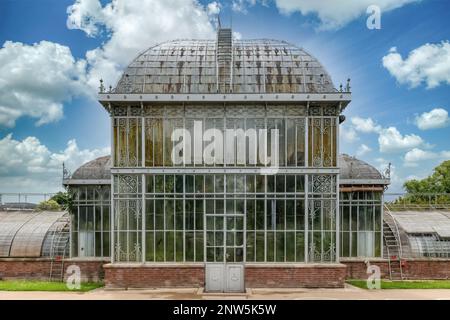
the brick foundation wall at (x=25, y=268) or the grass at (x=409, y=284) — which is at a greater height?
the brick foundation wall at (x=25, y=268)

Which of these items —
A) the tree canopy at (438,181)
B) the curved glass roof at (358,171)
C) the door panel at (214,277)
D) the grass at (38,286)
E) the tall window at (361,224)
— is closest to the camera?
the door panel at (214,277)

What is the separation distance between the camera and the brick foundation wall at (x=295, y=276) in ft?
68.2

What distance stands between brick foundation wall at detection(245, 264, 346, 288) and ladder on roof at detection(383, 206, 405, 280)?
17.6 ft

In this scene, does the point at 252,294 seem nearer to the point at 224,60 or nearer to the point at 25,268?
the point at 224,60

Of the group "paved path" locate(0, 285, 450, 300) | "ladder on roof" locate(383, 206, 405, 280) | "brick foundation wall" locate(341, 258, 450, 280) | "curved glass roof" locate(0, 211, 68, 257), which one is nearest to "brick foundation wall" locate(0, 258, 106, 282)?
"curved glass roof" locate(0, 211, 68, 257)

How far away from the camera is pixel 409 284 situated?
2277cm

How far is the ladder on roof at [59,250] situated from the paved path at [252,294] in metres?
4.10

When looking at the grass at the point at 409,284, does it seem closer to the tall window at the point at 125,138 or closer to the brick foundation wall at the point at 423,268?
the brick foundation wall at the point at 423,268

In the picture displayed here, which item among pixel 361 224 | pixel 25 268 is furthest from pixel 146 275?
pixel 361 224

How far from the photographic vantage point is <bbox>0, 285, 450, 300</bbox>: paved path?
18812 millimetres

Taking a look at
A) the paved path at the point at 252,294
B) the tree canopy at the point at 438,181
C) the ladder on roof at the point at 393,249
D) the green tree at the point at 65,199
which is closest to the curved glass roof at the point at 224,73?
the green tree at the point at 65,199

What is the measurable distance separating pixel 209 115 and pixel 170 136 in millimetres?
1964

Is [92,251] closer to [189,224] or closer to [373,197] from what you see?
[189,224]

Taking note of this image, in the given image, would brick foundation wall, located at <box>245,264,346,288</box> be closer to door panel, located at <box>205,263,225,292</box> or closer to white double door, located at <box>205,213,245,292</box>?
white double door, located at <box>205,213,245,292</box>
